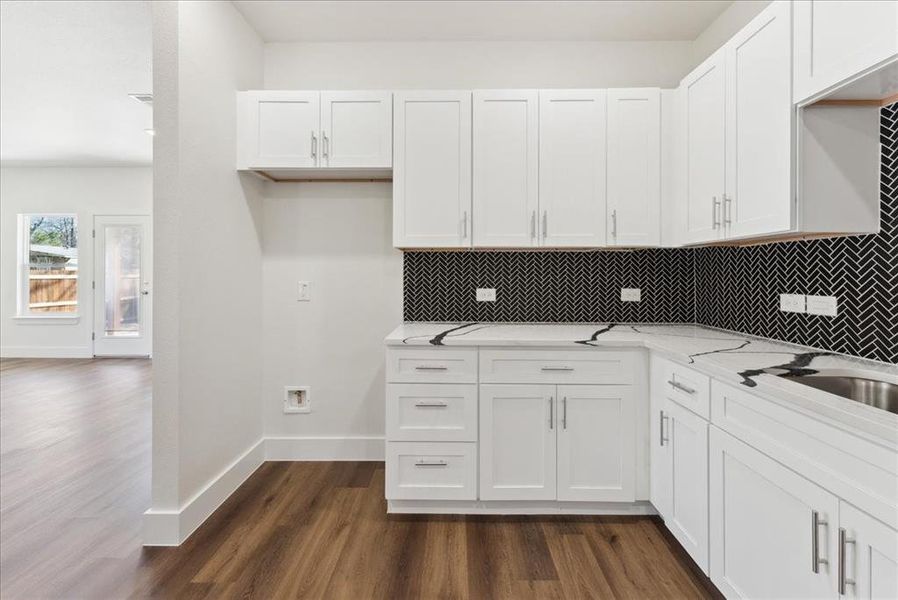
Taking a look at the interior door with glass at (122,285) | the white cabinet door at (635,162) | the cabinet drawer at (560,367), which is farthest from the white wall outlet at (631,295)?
the interior door with glass at (122,285)

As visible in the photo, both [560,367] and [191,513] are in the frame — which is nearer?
[191,513]

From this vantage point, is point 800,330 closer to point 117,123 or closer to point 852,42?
point 852,42

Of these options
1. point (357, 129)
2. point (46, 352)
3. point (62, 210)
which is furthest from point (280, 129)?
point (46, 352)

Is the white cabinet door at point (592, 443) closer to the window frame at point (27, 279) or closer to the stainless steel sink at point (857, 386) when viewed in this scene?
the stainless steel sink at point (857, 386)

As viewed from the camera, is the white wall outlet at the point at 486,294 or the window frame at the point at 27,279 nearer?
the white wall outlet at the point at 486,294

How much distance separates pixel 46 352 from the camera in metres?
6.70

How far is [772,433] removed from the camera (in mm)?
1385

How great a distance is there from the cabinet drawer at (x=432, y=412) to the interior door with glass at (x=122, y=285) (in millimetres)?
5901

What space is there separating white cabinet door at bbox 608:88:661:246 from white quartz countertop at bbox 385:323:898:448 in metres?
0.63

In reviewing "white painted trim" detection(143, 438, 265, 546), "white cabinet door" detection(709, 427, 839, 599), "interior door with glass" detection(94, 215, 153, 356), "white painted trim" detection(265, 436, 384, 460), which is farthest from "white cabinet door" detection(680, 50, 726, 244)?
"interior door with glass" detection(94, 215, 153, 356)

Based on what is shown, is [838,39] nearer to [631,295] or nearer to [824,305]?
[824,305]

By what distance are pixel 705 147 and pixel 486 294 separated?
4.73 ft

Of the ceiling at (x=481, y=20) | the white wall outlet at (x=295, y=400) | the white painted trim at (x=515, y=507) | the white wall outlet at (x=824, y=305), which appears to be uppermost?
the ceiling at (x=481, y=20)

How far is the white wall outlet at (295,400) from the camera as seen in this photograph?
310 cm
